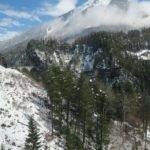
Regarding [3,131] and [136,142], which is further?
[136,142]

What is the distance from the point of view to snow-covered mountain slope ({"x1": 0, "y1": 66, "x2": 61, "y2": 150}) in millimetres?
75188

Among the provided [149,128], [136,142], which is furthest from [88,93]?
[149,128]

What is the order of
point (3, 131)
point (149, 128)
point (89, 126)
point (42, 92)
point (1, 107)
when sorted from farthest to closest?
point (149, 128) < point (42, 92) < point (89, 126) < point (1, 107) < point (3, 131)

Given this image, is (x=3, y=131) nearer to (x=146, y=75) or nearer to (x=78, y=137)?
(x=78, y=137)

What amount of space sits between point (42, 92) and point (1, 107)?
67.8 feet

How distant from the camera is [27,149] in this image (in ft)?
221

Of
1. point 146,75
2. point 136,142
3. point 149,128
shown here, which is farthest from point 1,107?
point 146,75

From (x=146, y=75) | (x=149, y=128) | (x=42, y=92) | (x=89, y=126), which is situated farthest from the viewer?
(x=146, y=75)

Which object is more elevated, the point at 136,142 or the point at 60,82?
the point at 60,82

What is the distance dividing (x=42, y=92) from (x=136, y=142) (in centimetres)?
2867

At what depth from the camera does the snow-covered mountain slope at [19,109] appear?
75.2 m

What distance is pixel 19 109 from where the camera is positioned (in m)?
84.9

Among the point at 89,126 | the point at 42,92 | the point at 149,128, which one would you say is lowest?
the point at 149,128

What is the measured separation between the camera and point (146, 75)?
19200 centimetres
